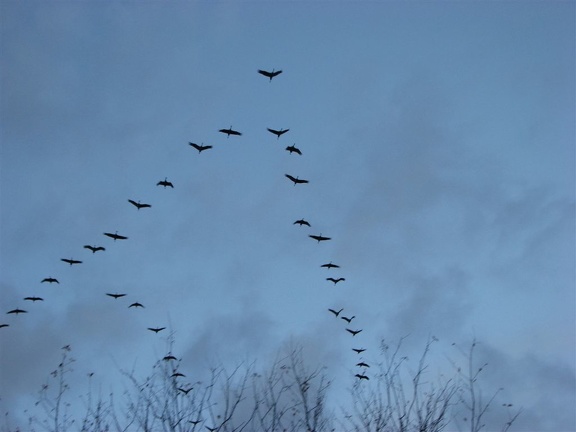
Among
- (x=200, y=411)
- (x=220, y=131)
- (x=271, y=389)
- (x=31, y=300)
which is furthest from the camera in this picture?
(x=220, y=131)

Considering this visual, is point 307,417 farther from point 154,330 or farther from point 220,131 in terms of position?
point 220,131

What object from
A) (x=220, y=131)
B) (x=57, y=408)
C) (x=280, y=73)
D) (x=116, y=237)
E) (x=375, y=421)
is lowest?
(x=57, y=408)

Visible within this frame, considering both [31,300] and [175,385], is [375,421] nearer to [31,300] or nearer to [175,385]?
[175,385]

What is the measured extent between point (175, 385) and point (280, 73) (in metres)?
14.1

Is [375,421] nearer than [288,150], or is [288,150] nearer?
[375,421]

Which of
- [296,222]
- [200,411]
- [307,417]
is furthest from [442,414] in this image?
[296,222]

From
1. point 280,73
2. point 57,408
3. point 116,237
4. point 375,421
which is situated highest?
point 280,73

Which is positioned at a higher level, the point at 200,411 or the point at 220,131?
the point at 220,131

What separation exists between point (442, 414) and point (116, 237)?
1596 cm

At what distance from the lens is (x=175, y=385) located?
28.2m

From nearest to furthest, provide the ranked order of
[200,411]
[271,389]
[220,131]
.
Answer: [200,411] < [271,389] < [220,131]

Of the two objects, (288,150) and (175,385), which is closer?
(175,385)

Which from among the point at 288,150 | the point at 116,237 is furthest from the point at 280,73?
→ the point at 116,237

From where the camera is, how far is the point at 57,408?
27938 mm
